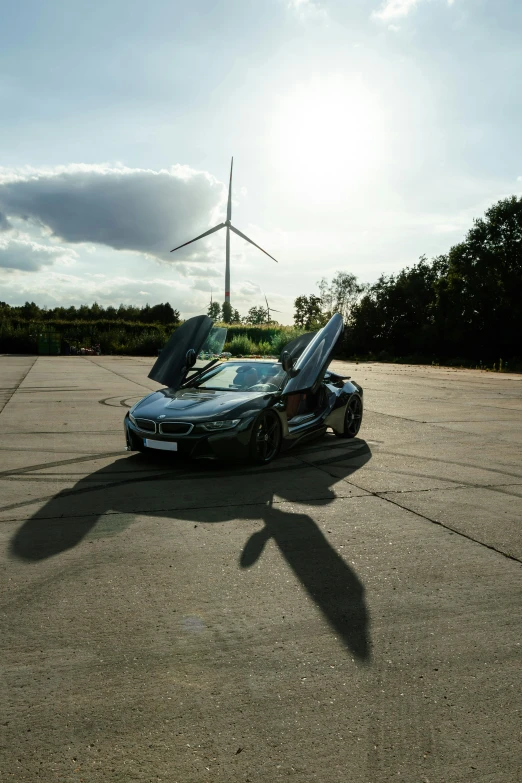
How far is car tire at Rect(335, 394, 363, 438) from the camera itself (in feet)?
33.6

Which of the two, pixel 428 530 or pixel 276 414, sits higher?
pixel 276 414

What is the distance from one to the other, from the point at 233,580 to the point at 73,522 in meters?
1.85

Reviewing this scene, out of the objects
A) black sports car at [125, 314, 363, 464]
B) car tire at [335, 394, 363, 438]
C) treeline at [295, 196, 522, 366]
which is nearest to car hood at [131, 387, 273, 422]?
black sports car at [125, 314, 363, 464]

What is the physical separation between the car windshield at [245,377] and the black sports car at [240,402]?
0.04ft

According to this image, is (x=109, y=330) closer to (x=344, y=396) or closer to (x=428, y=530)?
(x=344, y=396)

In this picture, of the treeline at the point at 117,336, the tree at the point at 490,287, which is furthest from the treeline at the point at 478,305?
the treeline at the point at 117,336

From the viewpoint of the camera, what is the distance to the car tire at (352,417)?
10.2 metres

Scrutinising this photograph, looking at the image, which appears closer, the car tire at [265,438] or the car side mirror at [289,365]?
the car tire at [265,438]

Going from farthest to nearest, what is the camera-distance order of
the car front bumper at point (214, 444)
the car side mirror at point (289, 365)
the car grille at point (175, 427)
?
the car side mirror at point (289, 365)
the car grille at point (175, 427)
the car front bumper at point (214, 444)

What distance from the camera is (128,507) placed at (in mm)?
6078

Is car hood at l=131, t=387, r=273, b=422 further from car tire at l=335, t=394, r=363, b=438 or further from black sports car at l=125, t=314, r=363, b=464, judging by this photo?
car tire at l=335, t=394, r=363, b=438

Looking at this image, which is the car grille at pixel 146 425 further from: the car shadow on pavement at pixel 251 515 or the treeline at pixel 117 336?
the treeline at pixel 117 336

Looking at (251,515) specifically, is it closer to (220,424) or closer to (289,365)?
(220,424)

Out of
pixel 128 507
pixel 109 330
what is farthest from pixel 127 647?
pixel 109 330
